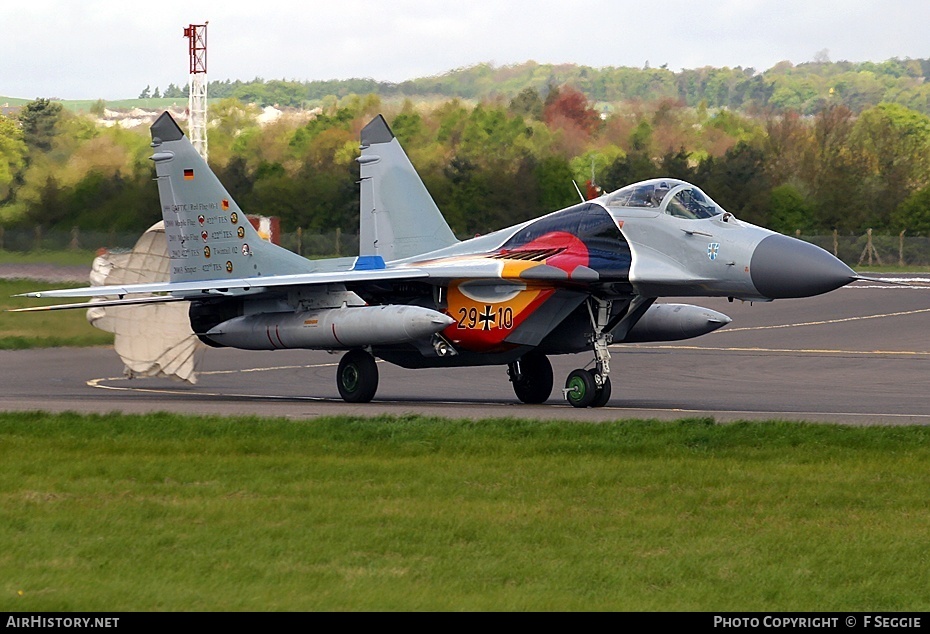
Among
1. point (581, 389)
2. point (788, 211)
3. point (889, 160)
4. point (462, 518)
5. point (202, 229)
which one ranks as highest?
point (889, 160)

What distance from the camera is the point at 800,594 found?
703 centimetres

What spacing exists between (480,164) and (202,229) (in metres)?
18.9

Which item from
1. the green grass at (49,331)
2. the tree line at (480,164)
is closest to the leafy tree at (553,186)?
the tree line at (480,164)

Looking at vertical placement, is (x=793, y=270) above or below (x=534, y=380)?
above

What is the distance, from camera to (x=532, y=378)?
18422 millimetres

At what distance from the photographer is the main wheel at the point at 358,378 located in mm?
18047

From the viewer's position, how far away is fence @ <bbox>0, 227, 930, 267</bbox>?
95.0 ft

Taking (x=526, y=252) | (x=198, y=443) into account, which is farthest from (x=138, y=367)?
(x=198, y=443)

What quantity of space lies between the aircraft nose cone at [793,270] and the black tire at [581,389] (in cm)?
251

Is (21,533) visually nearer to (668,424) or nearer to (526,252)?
(668,424)

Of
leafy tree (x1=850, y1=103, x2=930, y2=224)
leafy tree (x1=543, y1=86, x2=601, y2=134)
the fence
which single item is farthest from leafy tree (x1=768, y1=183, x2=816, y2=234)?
leafy tree (x1=543, y1=86, x2=601, y2=134)

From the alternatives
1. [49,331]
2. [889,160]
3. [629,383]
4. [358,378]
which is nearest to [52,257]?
[49,331]

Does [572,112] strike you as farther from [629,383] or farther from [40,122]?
[629,383]

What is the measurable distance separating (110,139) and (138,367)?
42.2 ft
